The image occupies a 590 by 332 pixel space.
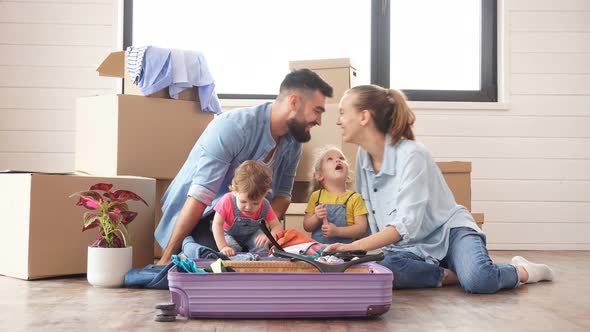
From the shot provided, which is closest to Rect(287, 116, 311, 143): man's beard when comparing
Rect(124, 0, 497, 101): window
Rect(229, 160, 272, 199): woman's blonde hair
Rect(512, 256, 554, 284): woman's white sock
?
Rect(229, 160, 272, 199): woman's blonde hair

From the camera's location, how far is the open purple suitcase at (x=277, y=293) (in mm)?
1792

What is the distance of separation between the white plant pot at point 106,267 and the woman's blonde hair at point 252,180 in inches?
17.4

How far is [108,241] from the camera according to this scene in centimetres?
243

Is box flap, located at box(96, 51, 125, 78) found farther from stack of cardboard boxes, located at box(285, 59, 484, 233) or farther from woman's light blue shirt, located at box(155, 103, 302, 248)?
stack of cardboard boxes, located at box(285, 59, 484, 233)

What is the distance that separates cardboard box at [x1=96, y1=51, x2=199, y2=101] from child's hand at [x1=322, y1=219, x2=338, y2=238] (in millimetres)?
966

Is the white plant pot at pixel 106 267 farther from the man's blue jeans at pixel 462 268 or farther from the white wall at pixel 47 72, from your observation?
the white wall at pixel 47 72

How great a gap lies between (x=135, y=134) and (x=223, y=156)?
62 cm

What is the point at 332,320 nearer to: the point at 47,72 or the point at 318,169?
the point at 318,169

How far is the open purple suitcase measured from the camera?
1.79 m

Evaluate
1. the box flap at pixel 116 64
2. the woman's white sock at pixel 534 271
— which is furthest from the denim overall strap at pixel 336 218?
the box flap at pixel 116 64

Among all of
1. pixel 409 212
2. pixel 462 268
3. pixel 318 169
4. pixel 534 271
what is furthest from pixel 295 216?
pixel 534 271

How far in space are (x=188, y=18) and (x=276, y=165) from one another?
1.93 meters

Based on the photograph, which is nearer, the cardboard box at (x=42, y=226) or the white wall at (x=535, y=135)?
the cardboard box at (x=42, y=226)

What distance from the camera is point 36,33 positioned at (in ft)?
13.9
